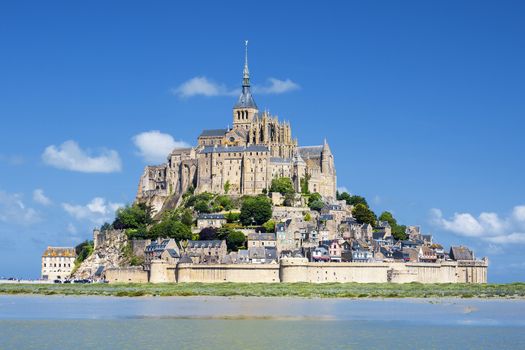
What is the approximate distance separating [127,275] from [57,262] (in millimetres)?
17168

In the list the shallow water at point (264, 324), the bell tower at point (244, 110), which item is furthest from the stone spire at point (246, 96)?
the shallow water at point (264, 324)

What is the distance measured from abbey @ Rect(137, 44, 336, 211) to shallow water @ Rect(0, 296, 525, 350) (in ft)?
127

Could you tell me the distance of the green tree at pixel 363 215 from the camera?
10156cm

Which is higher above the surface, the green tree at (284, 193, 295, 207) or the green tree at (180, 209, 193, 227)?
the green tree at (284, 193, 295, 207)

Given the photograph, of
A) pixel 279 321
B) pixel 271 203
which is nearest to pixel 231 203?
pixel 271 203

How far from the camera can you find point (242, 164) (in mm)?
102312

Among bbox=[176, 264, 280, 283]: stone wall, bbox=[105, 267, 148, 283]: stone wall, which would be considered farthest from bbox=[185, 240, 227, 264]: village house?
bbox=[105, 267, 148, 283]: stone wall

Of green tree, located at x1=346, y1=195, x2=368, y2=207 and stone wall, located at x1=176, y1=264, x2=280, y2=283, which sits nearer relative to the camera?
stone wall, located at x1=176, y1=264, x2=280, y2=283

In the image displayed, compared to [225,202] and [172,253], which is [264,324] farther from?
[225,202]

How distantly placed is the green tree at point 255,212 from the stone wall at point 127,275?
12011 millimetres

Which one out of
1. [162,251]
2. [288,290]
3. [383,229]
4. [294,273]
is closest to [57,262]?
[162,251]

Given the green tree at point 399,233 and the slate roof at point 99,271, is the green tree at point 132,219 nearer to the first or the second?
the slate roof at point 99,271

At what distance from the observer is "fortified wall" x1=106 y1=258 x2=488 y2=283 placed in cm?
8269

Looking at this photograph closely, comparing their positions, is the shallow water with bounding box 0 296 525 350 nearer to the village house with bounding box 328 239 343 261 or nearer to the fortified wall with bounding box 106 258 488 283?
the fortified wall with bounding box 106 258 488 283
